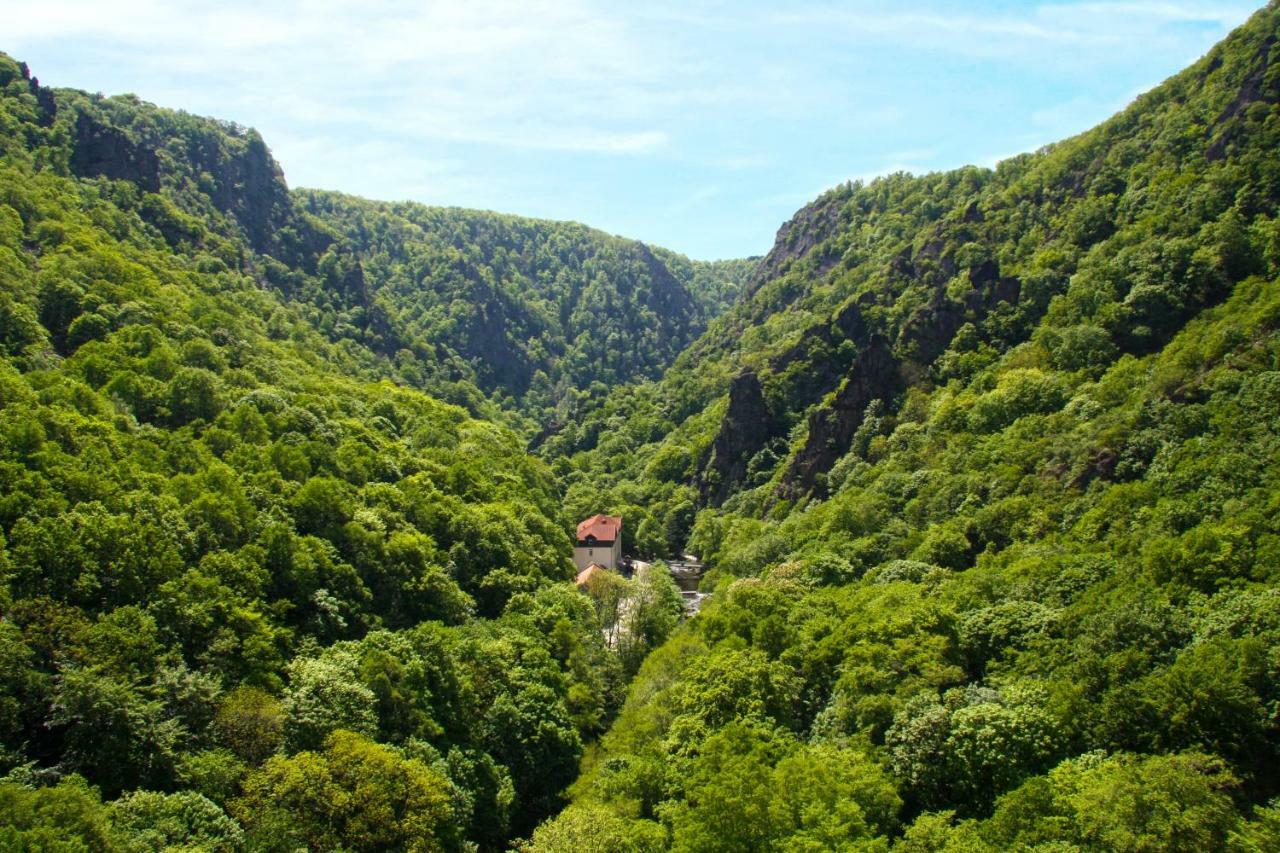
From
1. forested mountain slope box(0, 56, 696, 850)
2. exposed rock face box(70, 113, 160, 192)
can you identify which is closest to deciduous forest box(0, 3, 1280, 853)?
forested mountain slope box(0, 56, 696, 850)

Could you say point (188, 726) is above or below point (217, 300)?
below

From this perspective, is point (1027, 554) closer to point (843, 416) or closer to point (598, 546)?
point (843, 416)

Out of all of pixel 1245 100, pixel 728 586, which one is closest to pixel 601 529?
pixel 728 586

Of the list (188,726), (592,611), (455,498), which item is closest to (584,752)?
(592,611)

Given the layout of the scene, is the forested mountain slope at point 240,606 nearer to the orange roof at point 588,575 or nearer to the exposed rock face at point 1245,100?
the orange roof at point 588,575

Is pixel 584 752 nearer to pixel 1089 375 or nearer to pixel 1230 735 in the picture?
pixel 1230 735

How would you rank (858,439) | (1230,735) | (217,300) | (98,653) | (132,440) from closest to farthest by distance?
(1230,735), (98,653), (132,440), (858,439), (217,300)

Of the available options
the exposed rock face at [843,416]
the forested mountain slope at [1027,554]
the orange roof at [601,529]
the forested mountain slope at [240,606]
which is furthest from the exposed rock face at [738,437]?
the forested mountain slope at [240,606]
